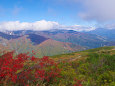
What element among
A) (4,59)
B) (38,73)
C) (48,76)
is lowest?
(48,76)

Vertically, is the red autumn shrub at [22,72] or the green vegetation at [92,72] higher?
the red autumn shrub at [22,72]

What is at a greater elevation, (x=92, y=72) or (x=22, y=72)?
(x=22, y=72)

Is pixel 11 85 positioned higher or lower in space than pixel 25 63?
lower

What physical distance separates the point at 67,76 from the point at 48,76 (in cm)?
332

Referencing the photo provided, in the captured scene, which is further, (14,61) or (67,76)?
(67,76)

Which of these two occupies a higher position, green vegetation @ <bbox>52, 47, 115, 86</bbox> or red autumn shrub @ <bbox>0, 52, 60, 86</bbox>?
red autumn shrub @ <bbox>0, 52, 60, 86</bbox>

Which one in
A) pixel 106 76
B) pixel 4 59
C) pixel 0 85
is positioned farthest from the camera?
pixel 106 76

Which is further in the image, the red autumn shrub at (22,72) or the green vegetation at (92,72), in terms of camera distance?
the green vegetation at (92,72)

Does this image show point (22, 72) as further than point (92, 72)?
No

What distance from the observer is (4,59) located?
10875 mm

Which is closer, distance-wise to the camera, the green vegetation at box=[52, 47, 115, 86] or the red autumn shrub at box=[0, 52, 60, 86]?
the red autumn shrub at box=[0, 52, 60, 86]

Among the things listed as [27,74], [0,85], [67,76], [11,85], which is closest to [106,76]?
[67,76]

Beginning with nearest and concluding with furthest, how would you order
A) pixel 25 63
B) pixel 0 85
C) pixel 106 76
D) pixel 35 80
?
1. pixel 0 85
2. pixel 35 80
3. pixel 25 63
4. pixel 106 76

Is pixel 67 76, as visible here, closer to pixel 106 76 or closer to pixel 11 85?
pixel 106 76
